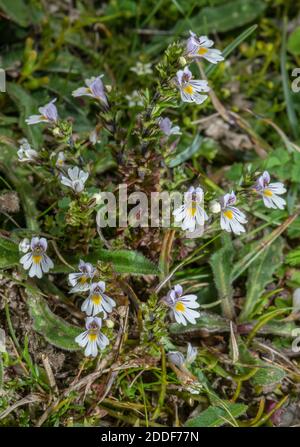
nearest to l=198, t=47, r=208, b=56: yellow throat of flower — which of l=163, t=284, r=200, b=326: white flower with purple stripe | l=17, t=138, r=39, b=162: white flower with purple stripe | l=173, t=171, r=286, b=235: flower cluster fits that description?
l=173, t=171, r=286, b=235: flower cluster

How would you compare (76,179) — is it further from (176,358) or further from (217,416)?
(217,416)

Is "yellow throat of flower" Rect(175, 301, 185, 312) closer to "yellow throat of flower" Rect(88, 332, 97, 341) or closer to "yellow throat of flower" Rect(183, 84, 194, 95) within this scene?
"yellow throat of flower" Rect(88, 332, 97, 341)

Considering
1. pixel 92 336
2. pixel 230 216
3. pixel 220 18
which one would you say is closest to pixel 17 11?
pixel 220 18

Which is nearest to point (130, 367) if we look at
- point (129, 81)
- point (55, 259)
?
point (55, 259)

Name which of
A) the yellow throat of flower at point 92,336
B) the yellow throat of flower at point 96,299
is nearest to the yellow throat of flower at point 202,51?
the yellow throat of flower at point 96,299

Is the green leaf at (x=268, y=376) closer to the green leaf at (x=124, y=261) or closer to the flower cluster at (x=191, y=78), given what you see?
the green leaf at (x=124, y=261)

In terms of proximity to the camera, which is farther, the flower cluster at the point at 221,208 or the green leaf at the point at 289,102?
the green leaf at the point at 289,102

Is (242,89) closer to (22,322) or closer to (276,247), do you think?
(276,247)
